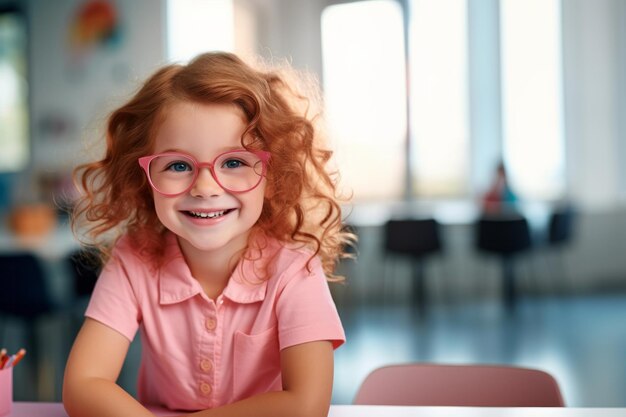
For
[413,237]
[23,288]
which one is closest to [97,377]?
[23,288]

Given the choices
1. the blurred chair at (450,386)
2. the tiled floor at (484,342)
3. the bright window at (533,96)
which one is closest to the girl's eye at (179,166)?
the blurred chair at (450,386)

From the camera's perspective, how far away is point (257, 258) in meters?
1.10

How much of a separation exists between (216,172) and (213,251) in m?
0.16

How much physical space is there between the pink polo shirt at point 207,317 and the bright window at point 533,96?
6.11 meters

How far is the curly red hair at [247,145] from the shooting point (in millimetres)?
1021

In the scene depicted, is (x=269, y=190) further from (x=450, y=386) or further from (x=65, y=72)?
(x=65, y=72)

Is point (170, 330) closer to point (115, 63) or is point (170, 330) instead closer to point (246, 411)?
point (246, 411)

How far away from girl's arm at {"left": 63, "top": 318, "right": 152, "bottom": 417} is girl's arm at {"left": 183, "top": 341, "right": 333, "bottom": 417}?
0.11m

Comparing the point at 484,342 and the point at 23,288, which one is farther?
the point at 484,342

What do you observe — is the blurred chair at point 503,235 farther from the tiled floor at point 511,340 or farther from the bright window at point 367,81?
the bright window at point 367,81

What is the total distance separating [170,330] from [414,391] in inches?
19.2

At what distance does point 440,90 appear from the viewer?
6.95 m

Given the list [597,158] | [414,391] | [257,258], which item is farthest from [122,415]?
[597,158]

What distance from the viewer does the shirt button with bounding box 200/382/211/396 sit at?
107 centimetres
